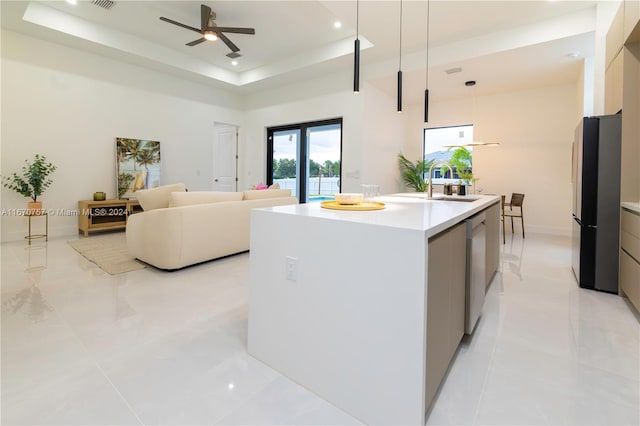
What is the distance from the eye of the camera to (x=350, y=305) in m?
1.32

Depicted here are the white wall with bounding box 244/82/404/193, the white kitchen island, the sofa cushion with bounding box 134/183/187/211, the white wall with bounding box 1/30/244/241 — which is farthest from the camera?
the white wall with bounding box 244/82/404/193

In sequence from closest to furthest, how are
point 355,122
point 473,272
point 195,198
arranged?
point 473,272 → point 195,198 → point 355,122

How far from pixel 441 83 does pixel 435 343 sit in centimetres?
565

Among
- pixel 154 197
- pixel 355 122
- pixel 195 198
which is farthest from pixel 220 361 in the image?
pixel 355 122

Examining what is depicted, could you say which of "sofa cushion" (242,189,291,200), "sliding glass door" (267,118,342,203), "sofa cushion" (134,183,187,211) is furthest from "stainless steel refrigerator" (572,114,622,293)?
"sofa cushion" (134,183,187,211)

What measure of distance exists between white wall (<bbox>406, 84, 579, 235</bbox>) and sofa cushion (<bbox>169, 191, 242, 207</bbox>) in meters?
5.41

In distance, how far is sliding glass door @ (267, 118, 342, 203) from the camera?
6.56m

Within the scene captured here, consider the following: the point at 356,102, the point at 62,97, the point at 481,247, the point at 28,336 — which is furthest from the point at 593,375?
the point at 62,97

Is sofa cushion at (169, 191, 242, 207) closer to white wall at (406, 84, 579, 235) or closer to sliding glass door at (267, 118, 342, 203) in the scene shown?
sliding glass door at (267, 118, 342, 203)

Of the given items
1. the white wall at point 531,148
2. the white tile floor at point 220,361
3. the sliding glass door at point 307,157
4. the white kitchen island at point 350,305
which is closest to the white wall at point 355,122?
the sliding glass door at point 307,157

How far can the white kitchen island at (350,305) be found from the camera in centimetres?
115

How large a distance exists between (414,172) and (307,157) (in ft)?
7.91

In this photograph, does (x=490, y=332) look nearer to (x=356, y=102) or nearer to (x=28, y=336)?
(x=28, y=336)

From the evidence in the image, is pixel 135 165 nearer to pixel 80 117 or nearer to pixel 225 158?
pixel 80 117
